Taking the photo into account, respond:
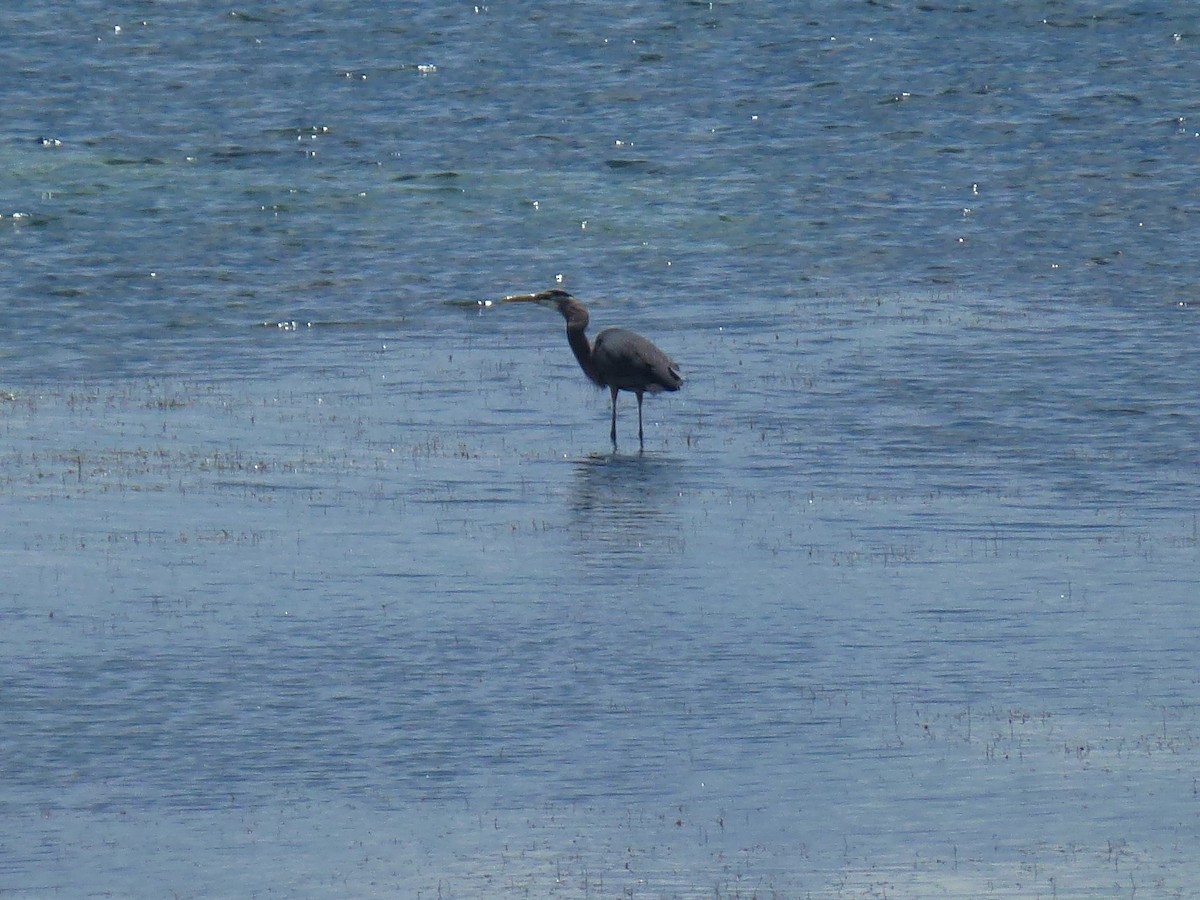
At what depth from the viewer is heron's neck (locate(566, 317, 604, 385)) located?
22.4 m

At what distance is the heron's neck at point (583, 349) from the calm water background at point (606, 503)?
437 mm

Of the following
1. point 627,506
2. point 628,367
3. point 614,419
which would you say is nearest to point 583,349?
point 628,367

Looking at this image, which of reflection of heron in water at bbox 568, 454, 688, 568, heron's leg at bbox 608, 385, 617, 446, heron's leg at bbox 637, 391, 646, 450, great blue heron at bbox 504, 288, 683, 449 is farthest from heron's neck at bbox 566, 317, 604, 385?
reflection of heron in water at bbox 568, 454, 688, 568

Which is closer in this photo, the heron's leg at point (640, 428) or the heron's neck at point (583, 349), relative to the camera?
the heron's leg at point (640, 428)

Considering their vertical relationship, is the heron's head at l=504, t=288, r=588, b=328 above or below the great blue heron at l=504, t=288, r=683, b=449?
below

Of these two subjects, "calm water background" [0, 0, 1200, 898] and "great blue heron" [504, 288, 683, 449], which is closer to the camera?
"calm water background" [0, 0, 1200, 898]

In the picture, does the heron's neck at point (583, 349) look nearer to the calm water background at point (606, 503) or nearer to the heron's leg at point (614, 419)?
the heron's leg at point (614, 419)

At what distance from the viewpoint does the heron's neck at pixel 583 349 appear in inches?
883

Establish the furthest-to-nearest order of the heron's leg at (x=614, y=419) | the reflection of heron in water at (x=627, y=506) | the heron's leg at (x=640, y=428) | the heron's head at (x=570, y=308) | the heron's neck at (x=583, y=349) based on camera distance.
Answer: the heron's head at (x=570, y=308)
the heron's neck at (x=583, y=349)
the heron's leg at (x=614, y=419)
the heron's leg at (x=640, y=428)
the reflection of heron in water at (x=627, y=506)

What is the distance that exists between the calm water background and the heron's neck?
437 millimetres

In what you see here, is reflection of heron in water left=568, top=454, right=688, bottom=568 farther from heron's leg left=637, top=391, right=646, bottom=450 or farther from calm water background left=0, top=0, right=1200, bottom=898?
heron's leg left=637, top=391, right=646, bottom=450

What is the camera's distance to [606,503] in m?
18.5

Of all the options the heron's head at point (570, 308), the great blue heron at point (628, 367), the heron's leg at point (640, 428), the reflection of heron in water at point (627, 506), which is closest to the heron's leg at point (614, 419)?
the great blue heron at point (628, 367)

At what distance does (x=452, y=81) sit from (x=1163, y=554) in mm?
32245
